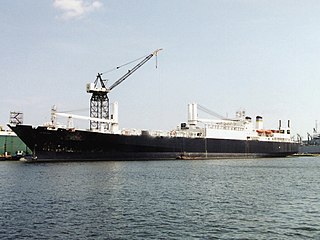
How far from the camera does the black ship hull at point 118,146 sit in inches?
2679

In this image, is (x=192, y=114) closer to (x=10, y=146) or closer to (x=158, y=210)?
(x=10, y=146)

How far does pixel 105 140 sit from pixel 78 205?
48244 mm

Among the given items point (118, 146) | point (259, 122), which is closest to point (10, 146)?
point (118, 146)

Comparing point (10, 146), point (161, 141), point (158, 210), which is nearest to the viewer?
point (158, 210)

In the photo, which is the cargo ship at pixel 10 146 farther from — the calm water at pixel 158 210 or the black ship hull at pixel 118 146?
the calm water at pixel 158 210

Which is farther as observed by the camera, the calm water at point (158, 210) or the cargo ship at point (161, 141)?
the cargo ship at point (161, 141)

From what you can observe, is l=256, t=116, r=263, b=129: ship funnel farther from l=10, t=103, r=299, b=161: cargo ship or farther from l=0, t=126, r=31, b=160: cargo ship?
l=0, t=126, r=31, b=160: cargo ship

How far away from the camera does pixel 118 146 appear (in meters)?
75.6

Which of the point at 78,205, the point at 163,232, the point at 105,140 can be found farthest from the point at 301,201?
the point at 105,140

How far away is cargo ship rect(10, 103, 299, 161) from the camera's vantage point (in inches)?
2712

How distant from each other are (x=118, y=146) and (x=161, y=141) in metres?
11.9

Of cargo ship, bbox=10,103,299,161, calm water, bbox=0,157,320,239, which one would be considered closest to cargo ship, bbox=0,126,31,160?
cargo ship, bbox=10,103,299,161

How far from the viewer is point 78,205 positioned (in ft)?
85.6

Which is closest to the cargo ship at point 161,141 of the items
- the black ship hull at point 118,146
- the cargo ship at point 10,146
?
the black ship hull at point 118,146
